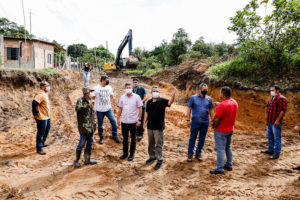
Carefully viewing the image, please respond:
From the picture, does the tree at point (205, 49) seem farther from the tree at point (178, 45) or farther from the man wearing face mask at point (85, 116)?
the man wearing face mask at point (85, 116)

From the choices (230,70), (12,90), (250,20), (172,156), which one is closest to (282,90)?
(230,70)

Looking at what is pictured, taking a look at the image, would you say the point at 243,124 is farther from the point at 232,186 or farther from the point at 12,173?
the point at 12,173

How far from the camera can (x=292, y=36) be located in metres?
7.39

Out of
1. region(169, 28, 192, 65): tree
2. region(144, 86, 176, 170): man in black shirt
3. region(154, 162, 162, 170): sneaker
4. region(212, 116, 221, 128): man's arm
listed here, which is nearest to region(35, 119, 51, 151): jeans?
region(144, 86, 176, 170): man in black shirt

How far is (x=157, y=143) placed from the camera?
4.05m

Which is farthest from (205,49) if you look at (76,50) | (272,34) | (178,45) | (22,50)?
(76,50)

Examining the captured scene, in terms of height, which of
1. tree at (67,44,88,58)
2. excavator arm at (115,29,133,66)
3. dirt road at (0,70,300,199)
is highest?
tree at (67,44,88,58)

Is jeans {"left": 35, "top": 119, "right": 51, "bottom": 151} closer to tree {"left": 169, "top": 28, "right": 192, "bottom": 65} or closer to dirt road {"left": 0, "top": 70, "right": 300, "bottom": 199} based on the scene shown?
dirt road {"left": 0, "top": 70, "right": 300, "bottom": 199}

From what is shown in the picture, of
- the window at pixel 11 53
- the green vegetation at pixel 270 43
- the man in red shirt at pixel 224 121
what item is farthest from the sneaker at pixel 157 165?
the window at pixel 11 53

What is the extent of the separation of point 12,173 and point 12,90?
6.51 metres

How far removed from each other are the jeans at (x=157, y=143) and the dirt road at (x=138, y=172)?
0.30 m

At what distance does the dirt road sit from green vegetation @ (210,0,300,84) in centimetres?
295

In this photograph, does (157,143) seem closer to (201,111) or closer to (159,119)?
(159,119)

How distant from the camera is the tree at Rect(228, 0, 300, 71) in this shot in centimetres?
726
